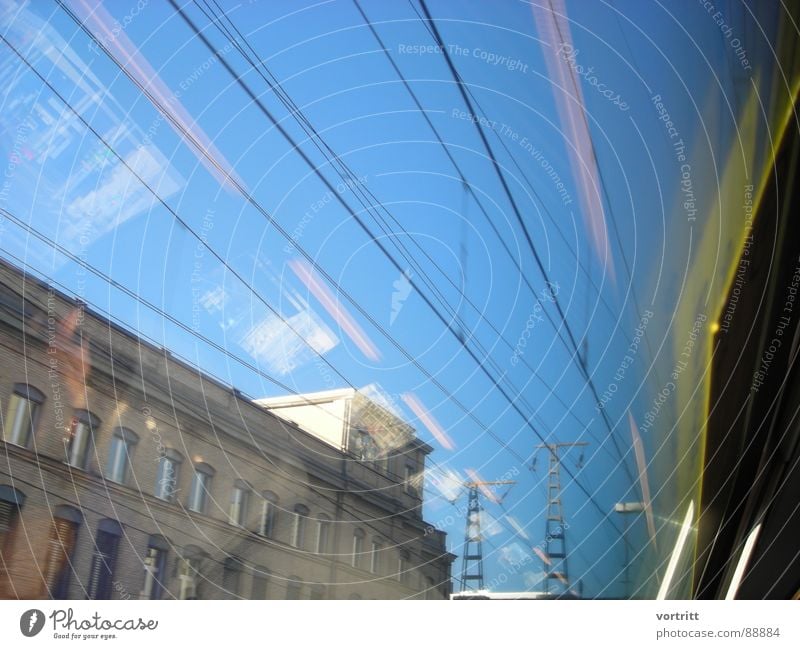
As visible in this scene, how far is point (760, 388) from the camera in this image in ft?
4.64

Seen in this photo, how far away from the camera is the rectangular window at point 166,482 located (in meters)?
1.44

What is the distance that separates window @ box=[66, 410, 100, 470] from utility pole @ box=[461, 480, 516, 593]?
Result: 681mm

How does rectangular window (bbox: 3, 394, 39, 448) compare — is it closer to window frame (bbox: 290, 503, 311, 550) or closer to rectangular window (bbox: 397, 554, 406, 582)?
window frame (bbox: 290, 503, 311, 550)

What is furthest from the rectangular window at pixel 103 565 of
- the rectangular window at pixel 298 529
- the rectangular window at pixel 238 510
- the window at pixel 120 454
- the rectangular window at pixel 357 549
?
the rectangular window at pixel 357 549

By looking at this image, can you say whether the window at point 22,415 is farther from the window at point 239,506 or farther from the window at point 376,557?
the window at point 376,557

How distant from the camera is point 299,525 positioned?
1.44 meters

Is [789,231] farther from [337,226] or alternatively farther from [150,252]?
[150,252]

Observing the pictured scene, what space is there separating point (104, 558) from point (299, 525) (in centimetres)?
35

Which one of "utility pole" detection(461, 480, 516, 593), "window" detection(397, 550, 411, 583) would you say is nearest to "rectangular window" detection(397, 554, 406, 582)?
"window" detection(397, 550, 411, 583)

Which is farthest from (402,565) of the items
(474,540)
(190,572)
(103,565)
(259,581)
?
(103,565)

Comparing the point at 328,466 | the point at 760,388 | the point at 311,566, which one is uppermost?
the point at 760,388
